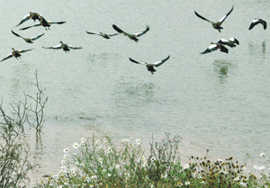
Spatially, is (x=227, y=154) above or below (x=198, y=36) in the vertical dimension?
below

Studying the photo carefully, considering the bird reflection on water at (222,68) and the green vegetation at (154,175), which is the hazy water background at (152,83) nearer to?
the bird reflection on water at (222,68)

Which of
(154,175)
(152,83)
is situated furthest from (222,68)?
(154,175)

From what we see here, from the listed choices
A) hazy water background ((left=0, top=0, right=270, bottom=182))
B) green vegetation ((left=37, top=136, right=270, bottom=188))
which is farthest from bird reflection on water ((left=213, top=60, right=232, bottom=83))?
green vegetation ((left=37, top=136, right=270, bottom=188))

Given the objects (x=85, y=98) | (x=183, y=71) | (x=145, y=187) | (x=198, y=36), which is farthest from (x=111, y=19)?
(x=145, y=187)

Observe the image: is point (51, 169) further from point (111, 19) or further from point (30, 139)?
point (111, 19)

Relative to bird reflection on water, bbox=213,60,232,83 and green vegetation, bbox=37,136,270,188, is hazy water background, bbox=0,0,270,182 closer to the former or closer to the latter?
bird reflection on water, bbox=213,60,232,83

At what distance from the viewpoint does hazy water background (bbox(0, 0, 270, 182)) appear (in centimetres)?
1498

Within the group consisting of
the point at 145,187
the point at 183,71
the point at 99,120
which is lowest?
the point at 145,187

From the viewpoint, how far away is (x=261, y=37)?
28.7 meters

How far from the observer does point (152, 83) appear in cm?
2091

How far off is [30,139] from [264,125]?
5.97 meters

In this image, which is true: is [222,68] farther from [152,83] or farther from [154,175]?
[154,175]

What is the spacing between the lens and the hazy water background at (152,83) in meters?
15.0

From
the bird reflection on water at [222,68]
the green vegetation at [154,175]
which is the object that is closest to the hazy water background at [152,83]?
the bird reflection on water at [222,68]
